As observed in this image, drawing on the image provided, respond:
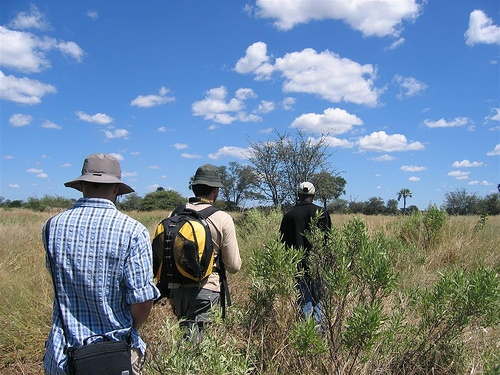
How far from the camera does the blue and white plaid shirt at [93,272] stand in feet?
6.46

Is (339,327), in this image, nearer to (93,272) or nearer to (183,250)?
(183,250)

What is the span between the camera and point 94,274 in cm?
197

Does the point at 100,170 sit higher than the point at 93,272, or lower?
higher

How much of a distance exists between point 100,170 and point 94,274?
596mm

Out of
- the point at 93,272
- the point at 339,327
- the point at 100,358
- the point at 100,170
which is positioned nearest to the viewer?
the point at 100,358

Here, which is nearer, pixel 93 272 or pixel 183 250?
pixel 93 272

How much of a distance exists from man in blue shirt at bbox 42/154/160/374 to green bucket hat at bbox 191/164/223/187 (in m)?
1.23

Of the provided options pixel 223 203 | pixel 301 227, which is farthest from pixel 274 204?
pixel 223 203

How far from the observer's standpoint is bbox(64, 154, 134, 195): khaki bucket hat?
210 cm

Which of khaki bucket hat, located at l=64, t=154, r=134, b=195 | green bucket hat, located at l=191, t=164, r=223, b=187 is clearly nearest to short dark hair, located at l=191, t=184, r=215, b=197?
green bucket hat, located at l=191, t=164, r=223, b=187

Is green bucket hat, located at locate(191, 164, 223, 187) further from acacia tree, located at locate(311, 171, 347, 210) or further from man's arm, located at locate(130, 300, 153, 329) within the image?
acacia tree, located at locate(311, 171, 347, 210)

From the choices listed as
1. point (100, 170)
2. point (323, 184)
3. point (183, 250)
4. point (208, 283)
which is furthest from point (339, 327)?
point (323, 184)

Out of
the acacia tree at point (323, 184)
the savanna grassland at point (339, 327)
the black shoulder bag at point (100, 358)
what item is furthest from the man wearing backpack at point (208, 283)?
the acacia tree at point (323, 184)

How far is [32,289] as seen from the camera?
4.93 meters
